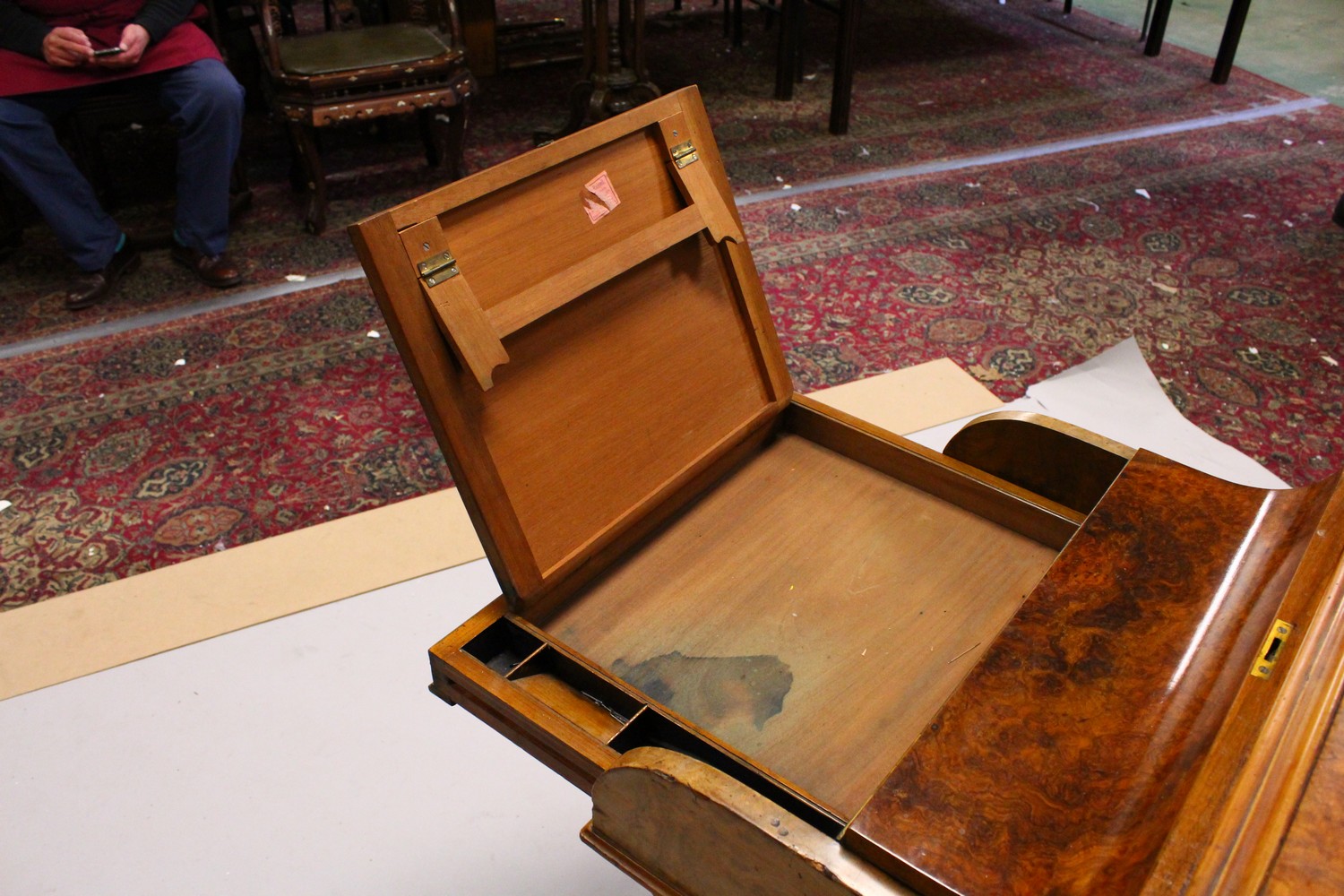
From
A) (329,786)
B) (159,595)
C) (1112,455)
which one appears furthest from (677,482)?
(159,595)

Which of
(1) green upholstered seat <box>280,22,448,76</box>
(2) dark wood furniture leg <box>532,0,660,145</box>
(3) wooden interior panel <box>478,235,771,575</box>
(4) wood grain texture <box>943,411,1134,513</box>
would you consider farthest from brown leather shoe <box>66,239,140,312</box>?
(4) wood grain texture <box>943,411,1134,513</box>

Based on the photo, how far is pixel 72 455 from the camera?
Answer: 8.02 feet

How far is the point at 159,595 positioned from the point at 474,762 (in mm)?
787

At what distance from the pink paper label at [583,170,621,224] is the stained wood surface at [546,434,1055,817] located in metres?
0.44

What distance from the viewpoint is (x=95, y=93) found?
300 centimetres

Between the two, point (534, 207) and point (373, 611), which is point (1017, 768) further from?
point (373, 611)

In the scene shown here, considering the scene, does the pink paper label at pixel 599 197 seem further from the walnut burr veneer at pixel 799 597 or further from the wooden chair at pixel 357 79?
the wooden chair at pixel 357 79

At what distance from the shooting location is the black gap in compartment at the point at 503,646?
116cm

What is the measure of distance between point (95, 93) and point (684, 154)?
250 cm

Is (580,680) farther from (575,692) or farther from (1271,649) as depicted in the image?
(1271,649)

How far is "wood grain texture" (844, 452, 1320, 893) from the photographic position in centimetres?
84

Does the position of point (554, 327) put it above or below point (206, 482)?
above

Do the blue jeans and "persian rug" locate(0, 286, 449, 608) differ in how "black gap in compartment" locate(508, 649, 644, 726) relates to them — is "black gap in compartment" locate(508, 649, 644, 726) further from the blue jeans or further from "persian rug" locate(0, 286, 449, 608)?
the blue jeans

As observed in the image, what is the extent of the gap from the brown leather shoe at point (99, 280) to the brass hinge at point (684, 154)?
2411mm
